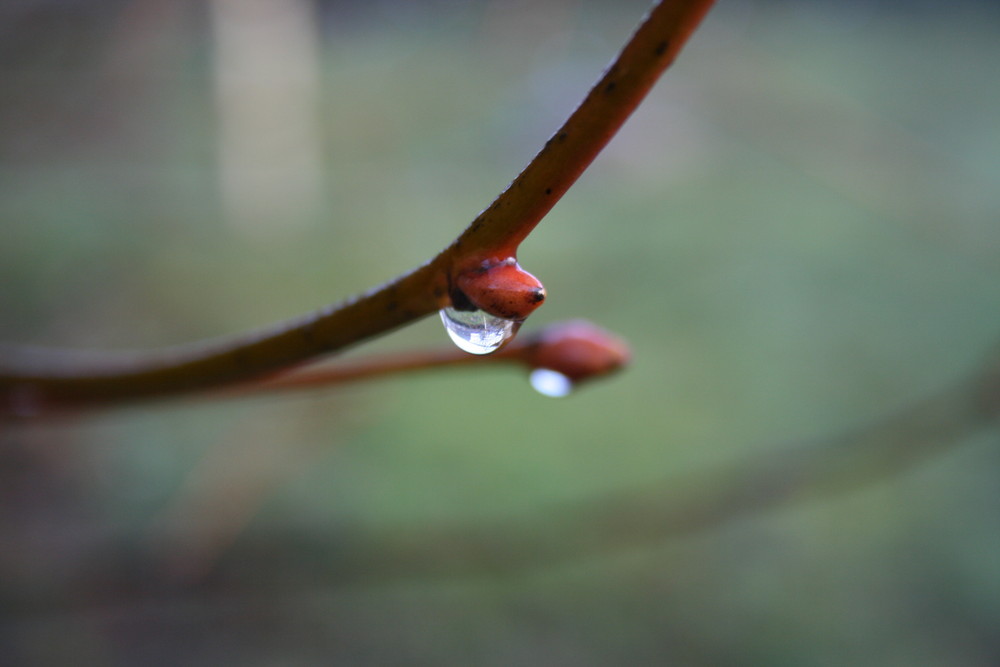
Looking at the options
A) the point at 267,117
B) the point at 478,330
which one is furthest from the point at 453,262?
the point at 267,117

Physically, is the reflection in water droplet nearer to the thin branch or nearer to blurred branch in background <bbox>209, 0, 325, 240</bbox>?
the thin branch

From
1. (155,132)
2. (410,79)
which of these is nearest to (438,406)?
(155,132)

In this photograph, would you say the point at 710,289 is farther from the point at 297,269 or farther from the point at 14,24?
the point at 14,24

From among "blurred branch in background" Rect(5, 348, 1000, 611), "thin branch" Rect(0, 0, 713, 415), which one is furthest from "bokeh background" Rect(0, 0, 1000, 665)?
"thin branch" Rect(0, 0, 713, 415)

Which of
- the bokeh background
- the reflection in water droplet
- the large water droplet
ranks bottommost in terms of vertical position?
the bokeh background

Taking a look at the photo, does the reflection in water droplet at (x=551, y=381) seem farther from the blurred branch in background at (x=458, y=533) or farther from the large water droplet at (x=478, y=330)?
the blurred branch in background at (x=458, y=533)

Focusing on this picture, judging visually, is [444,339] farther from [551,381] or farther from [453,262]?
[453,262]

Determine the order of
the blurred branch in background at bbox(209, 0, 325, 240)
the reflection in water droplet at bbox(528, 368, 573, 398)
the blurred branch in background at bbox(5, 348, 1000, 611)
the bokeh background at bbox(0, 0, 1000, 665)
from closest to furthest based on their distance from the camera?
1. the reflection in water droplet at bbox(528, 368, 573, 398)
2. the blurred branch in background at bbox(5, 348, 1000, 611)
3. the bokeh background at bbox(0, 0, 1000, 665)
4. the blurred branch in background at bbox(209, 0, 325, 240)

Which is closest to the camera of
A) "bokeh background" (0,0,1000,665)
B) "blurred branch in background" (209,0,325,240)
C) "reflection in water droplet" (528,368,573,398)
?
"reflection in water droplet" (528,368,573,398)

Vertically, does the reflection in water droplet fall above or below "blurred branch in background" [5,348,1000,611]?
above
